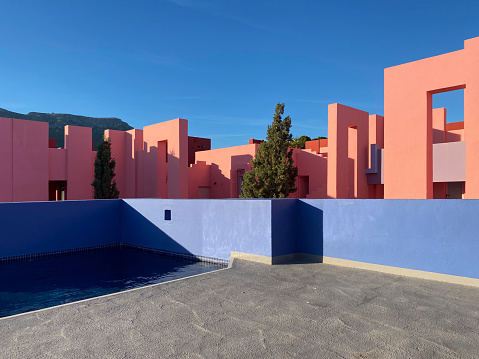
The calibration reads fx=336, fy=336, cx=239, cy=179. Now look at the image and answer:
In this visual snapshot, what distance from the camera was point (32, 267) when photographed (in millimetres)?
10414

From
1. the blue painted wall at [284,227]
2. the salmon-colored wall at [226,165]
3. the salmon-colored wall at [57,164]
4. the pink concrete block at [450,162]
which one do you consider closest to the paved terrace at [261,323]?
the blue painted wall at [284,227]

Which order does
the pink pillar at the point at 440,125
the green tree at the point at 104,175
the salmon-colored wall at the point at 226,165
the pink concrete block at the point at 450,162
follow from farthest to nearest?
1. the salmon-colored wall at the point at 226,165
2. the green tree at the point at 104,175
3. the pink pillar at the point at 440,125
4. the pink concrete block at the point at 450,162

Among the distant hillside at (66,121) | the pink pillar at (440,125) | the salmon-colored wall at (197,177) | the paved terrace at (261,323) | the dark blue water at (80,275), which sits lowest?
the dark blue water at (80,275)

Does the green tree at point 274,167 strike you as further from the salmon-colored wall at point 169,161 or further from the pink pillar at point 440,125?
the pink pillar at point 440,125

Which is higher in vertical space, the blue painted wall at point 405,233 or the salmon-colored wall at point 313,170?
the salmon-colored wall at point 313,170

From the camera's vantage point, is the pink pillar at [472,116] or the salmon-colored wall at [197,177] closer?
the pink pillar at [472,116]

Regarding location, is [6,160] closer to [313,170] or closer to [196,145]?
[313,170]

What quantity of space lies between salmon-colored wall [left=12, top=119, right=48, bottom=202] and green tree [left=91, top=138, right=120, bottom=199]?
3.29 meters

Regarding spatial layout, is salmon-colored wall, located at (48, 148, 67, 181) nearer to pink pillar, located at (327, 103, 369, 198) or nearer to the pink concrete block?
pink pillar, located at (327, 103, 369, 198)

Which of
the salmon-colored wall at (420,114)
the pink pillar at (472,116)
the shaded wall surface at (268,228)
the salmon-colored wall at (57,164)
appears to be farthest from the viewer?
the salmon-colored wall at (57,164)

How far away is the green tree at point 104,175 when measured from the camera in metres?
24.8

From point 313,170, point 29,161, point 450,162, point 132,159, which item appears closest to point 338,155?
point 450,162

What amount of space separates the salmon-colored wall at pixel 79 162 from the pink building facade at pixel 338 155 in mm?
71

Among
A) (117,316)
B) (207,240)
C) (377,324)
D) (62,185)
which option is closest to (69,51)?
(62,185)
